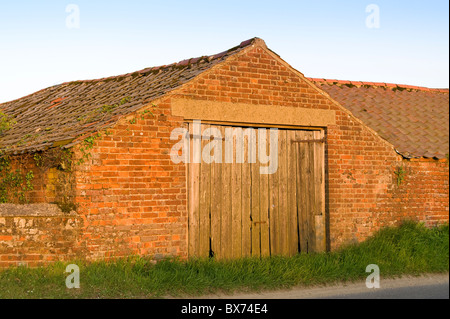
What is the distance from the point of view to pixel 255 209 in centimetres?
1130

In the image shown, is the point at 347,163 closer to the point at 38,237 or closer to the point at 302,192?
the point at 302,192

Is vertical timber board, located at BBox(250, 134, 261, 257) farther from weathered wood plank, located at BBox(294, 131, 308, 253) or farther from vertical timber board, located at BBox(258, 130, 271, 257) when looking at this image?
weathered wood plank, located at BBox(294, 131, 308, 253)

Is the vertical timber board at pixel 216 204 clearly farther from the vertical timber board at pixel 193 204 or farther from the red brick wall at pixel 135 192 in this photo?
the red brick wall at pixel 135 192

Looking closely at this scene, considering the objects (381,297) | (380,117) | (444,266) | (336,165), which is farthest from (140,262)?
(380,117)

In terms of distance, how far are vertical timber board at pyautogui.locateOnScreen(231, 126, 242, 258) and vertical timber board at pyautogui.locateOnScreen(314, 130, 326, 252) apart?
1776mm

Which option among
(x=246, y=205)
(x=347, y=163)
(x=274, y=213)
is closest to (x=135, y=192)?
(x=246, y=205)

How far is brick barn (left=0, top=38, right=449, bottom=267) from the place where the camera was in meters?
9.55

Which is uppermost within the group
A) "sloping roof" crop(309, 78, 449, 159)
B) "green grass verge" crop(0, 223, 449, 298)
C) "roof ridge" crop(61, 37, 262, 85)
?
"roof ridge" crop(61, 37, 262, 85)

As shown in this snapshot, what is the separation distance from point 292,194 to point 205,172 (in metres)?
1.97

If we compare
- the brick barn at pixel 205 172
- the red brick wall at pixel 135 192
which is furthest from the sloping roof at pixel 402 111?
the red brick wall at pixel 135 192

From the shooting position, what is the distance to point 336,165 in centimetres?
1216

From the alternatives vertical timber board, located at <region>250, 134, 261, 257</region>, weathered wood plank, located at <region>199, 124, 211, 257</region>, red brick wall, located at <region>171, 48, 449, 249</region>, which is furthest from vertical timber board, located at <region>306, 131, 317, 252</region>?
weathered wood plank, located at <region>199, 124, 211, 257</region>
